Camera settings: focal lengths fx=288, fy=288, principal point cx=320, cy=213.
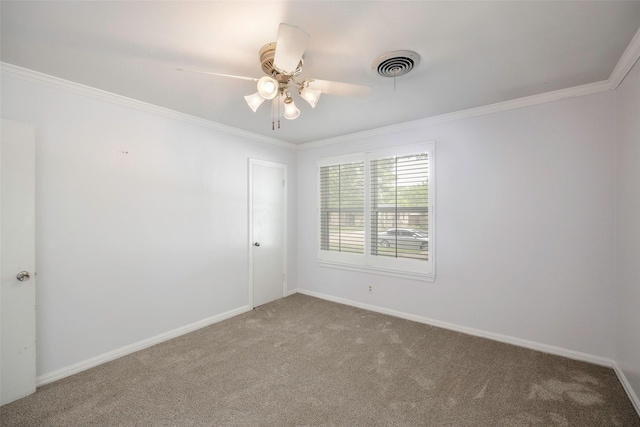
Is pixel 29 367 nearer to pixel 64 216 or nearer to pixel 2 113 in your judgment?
pixel 64 216

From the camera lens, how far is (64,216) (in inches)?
98.3

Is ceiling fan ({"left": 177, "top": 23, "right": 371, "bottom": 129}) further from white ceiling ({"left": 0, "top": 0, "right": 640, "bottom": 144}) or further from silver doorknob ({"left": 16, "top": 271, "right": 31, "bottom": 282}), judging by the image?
silver doorknob ({"left": 16, "top": 271, "right": 31, "bottom": 282})

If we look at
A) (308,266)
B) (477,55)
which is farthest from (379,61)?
(308,266)

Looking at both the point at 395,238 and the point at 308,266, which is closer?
the point at 395,238

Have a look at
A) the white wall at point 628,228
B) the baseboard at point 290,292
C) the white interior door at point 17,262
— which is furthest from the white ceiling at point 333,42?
the baseboard at point 290,292

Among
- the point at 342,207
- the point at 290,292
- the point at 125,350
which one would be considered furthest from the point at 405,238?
the point at 125,350

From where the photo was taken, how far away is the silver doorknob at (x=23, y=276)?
7.20ft

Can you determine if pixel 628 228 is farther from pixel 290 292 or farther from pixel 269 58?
pixel 290 292

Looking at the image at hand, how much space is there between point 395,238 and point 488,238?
1.08m

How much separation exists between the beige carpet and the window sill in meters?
0.66

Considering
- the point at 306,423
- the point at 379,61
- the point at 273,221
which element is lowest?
the point at 306,423

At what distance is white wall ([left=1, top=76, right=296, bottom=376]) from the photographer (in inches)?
95.2

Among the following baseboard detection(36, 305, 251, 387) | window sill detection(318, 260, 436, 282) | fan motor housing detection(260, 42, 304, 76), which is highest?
fan motor housing detection(260, 42, 304, 76)

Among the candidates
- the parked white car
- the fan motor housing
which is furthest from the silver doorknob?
the parked white car
